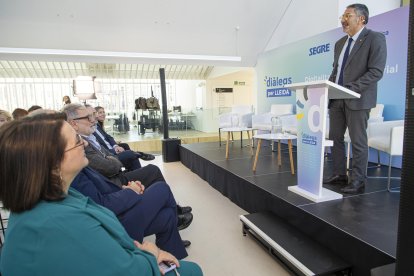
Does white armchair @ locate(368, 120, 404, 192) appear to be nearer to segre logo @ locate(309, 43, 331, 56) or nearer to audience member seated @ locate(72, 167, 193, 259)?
audience member seated @ locate(72, 167, 193, 259)

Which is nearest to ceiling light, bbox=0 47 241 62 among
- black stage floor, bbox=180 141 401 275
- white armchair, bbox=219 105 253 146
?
white armchair, bbox=219 105 253 146

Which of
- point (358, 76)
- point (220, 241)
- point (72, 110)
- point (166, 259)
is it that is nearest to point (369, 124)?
point (358, 76)

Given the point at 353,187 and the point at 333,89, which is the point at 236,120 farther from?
the point at 333,89

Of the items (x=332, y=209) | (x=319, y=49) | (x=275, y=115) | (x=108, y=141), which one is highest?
(x=319, y=49)

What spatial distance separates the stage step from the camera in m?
1.52

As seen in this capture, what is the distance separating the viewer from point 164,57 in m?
6.84

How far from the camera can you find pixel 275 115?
4.79 metres

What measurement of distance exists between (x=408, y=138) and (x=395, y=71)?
9.90 feet

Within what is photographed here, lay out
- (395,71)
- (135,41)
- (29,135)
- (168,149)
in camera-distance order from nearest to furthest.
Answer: (29,135), (395,71), (168,149), (135,41)

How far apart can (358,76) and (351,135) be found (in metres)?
0.48

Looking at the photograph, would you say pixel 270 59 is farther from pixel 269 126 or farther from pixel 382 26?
pixel 382 26

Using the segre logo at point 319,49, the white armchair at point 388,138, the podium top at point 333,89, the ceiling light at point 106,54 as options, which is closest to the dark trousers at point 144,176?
the podium top at point 333,89

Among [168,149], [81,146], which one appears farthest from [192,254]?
[168,149]

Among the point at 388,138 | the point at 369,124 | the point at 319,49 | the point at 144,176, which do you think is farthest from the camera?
the point at 319,49
